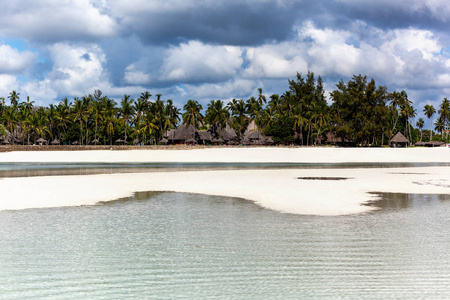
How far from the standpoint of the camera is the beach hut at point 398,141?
10581 centimetres

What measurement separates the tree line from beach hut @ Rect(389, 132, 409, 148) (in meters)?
2.89

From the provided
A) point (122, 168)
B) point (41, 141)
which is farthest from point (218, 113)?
point (122, 168)

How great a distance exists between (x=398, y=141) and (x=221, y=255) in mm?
104574

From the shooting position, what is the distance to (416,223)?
1372cm

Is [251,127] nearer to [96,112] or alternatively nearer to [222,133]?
[222,133]

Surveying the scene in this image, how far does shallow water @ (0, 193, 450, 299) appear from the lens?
766cm

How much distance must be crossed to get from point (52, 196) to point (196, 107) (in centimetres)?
8993

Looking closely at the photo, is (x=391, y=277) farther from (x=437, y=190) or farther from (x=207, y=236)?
(x=437, y=190)

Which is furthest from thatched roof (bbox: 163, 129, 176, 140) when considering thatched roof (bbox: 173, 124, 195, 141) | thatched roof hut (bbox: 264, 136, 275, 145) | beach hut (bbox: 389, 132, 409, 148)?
beach hut (bbox: 389, 132, 409, 148)

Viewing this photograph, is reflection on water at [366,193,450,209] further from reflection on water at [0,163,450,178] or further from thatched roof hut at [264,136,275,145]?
thatched roof hut at [264,136,275,145]

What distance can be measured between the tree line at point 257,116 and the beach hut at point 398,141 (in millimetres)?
2894

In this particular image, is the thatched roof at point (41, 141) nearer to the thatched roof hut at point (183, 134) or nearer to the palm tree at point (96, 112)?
the palm tree at point (96, 112)

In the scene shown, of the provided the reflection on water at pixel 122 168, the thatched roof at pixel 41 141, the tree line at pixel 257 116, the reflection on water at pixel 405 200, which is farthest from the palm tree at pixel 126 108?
the reflection on water at pixel 405 200

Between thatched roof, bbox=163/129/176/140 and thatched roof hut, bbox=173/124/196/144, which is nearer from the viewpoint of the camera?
thatched roof hut, bbox=173/124/196/144
